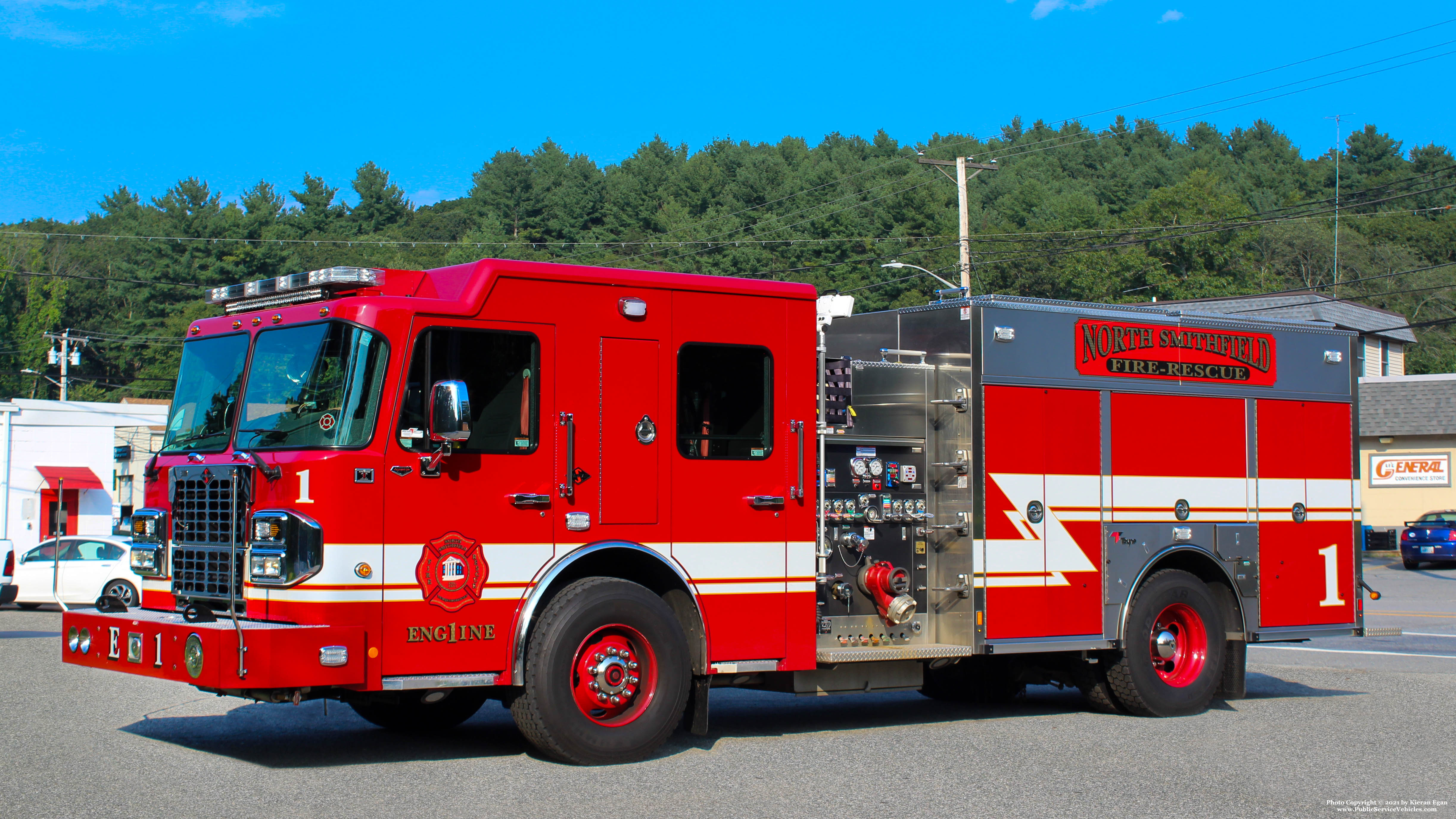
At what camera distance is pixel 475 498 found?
815 centimetres

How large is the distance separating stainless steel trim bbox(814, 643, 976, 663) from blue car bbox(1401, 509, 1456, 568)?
32.5 meters

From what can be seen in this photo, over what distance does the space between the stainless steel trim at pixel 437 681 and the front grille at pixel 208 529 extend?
1.03 metres

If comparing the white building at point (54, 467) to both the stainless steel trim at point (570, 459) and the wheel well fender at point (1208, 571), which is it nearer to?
the stainless steel trim at point (570, 459)

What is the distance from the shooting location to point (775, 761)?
28.8 ft

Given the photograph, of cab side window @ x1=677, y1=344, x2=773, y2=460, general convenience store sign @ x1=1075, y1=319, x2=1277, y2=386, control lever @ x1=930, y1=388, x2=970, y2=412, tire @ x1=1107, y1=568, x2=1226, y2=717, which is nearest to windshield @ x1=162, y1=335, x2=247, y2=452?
cab side window @ x1=677, y1=344, x2=773, y2=460

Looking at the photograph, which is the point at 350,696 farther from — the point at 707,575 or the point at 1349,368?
the point at 1349,368

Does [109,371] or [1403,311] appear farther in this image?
[1403,311]

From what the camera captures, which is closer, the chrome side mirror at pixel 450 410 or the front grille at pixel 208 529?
the chrome side mirror at pixel 450 410

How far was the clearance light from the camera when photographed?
8.21 meters

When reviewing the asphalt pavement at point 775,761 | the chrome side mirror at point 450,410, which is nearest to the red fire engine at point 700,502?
the chrome side mirror at point 450,410

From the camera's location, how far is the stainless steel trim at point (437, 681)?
7.82m

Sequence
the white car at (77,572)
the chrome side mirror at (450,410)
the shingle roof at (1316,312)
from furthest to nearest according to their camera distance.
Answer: the shingle roof at (1316,312) < the white car at (77,572) < the chrome side mirror at (450,410)

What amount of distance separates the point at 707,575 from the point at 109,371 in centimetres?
8115

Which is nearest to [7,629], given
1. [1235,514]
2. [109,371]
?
[1235,514]
